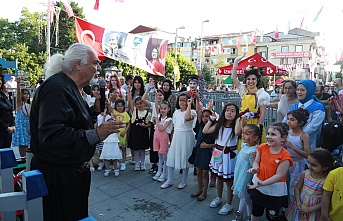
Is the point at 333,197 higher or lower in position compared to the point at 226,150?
lower

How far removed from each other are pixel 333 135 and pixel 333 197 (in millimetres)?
1049

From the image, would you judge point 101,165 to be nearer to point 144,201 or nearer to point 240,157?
point 144,201

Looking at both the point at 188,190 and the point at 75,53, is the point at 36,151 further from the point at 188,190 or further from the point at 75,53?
the point at 188,190

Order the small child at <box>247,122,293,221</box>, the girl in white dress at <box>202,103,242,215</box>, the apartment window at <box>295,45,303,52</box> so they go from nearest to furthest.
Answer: the small child at <box>247,122,293,221</box>, the girl in white dress at <box>202,103,242,215</box>, the apartment window at <box>295,45,303,52</box>

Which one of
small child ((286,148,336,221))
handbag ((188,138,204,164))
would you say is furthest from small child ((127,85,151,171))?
small child ((286,148,336,221))

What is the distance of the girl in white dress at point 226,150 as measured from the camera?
12.1ft

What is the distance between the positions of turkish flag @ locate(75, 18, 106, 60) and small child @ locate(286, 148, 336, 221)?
875 centimetres

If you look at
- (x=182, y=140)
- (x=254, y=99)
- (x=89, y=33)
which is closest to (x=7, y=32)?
(x=89, y=33)

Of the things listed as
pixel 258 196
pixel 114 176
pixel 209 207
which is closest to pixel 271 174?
pixel 258 196

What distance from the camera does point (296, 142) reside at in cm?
329

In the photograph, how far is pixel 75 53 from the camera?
2.06 metres

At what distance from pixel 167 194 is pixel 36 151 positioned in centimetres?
268

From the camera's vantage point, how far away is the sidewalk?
356cm

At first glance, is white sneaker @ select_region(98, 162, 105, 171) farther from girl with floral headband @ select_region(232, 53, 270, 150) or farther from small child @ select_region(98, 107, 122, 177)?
girl with floral headband @ select_region(232, 53, 270, 150)
